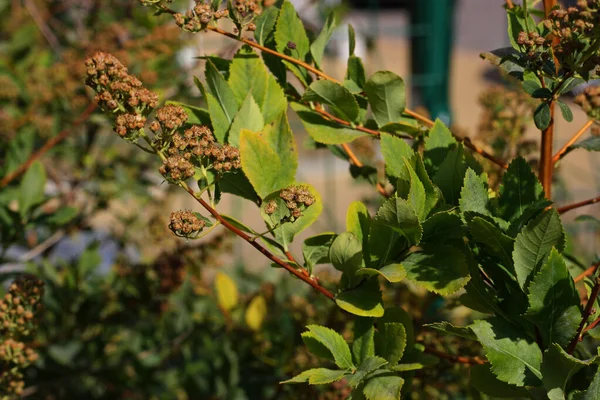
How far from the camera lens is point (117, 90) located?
76 centimetres

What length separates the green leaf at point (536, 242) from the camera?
728mm

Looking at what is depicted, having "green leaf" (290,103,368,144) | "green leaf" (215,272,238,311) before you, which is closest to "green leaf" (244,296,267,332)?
"green leaf" (215,272,238,311)

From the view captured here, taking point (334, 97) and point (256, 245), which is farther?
point (334, 97)

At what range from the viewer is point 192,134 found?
756 millimetres

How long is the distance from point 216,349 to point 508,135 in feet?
2.92

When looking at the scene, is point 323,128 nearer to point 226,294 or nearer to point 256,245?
point 256,245

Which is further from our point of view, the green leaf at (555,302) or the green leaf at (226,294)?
the green leaf at (226,294)

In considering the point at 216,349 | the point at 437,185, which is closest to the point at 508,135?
the point at 437,185

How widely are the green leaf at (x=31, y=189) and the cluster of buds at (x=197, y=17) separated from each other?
0.73m

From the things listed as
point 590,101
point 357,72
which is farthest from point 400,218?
point 590,101

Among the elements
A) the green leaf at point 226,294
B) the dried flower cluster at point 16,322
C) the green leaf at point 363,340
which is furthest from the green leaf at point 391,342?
the green leaf at point 226,294

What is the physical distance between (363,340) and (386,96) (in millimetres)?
324

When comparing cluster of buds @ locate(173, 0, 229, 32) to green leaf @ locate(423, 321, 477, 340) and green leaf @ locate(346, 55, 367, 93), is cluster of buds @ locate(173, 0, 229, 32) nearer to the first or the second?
green leaf @ locate(346, 55, 367, 93)

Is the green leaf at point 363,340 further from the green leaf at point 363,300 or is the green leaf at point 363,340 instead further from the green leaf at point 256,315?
the green leaf at point 256,315
